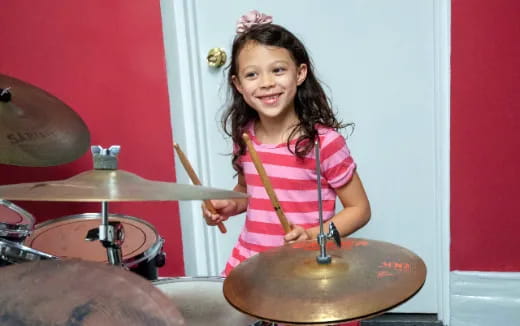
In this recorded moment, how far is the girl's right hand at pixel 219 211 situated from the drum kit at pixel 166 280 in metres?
0.14

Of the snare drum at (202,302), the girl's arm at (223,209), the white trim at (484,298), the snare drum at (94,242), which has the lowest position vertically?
the white trim at (484,298)

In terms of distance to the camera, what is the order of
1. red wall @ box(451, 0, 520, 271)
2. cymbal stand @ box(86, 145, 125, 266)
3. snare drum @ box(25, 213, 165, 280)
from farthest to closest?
red wall @ box(451, 0, 520, 271)
snare drum @ box(25, 213, 165, 280)
cymbal stand @ box(86, 145, 125, 266)

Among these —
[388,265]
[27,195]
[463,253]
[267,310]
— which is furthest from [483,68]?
[27,195]

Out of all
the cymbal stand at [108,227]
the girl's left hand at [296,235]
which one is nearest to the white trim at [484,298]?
the girl's left hand at [296,235]

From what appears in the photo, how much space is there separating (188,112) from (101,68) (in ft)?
0.94

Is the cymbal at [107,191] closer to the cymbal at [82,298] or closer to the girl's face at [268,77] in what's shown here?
the cymbal at [82,298]

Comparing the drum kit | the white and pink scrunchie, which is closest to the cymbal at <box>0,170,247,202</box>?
the drum kit

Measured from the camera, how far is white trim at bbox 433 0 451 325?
4.76ft

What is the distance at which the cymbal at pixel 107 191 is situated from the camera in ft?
2.18

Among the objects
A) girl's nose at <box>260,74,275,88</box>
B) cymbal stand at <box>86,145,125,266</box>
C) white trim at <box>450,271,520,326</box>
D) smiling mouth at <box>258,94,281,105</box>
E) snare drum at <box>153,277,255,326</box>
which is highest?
girl's nose at <box>260,74,275,88</box>

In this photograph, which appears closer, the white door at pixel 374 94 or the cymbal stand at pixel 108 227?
the cymbal stand at pixel 108 227

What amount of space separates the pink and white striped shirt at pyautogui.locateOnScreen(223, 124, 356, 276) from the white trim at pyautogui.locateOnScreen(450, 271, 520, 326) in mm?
768

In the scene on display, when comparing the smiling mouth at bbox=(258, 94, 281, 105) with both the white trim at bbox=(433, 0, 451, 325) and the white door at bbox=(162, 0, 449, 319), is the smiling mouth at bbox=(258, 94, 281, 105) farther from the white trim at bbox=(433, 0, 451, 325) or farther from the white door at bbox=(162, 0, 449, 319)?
the white trim at bbox=(433, 0, 451, 325)

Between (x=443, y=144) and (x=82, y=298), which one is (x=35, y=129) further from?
(x=443, y=144)
